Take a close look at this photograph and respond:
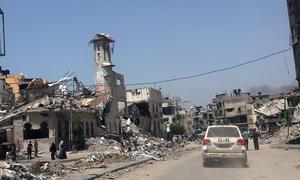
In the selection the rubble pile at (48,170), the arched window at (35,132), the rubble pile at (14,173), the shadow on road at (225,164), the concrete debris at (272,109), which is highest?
the concrete debris at (272,109)

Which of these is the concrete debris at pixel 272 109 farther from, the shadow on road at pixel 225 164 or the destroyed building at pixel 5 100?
the shadow on road at pixel 225 164

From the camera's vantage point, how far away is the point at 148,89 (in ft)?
319

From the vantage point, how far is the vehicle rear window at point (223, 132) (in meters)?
22.9

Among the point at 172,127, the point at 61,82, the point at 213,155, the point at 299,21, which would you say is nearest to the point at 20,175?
the point at 213,155

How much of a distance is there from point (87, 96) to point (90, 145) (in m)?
14.3

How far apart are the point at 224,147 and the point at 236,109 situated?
376 feet

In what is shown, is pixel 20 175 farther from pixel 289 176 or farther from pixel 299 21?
pixel 299 21

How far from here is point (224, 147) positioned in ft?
73.3

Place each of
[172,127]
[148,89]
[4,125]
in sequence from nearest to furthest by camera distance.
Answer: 1. [4,125]
2. [148,89]
3. [172,127]

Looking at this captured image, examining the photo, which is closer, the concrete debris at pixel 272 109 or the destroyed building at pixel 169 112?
the concrete debris at pixel 272 109

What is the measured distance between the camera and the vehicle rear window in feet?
75.2

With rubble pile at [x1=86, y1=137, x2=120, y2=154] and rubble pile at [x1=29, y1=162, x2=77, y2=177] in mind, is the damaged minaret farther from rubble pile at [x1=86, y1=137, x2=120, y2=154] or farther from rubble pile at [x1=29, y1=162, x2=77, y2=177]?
rubble pile at [x1=29, y1=162, x2=77, y2=177]

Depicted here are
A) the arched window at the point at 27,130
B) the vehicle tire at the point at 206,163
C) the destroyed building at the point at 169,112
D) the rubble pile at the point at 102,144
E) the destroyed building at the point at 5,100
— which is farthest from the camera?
the destroyed building at the point at 169,112

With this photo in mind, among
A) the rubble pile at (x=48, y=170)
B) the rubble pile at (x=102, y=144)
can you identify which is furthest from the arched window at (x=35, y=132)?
the rubble pile at (x=48, y=170)
